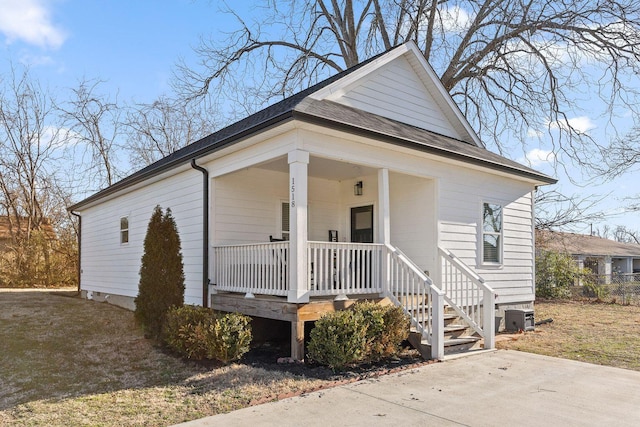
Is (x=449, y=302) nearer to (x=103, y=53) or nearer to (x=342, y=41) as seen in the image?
(x=103, y=53)

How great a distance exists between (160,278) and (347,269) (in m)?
3.40

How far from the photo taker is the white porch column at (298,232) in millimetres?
6820

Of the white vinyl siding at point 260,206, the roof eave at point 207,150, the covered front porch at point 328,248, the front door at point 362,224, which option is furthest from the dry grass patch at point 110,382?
the front door at point 362,224

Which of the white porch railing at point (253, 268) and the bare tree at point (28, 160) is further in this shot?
the bare tree at point (28, 160)

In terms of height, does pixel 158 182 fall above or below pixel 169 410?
above

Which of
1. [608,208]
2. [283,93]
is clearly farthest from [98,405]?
[608,208]

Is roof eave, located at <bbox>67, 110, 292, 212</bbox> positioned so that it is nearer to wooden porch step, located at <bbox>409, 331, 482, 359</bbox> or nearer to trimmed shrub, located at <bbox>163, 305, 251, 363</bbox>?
trimmed shrub, located at <bbox>163, 305, 251, 363</bbox>

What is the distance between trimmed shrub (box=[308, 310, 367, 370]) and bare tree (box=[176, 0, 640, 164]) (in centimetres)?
1369

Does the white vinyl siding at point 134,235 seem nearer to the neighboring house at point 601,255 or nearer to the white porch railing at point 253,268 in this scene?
the white porch railing at point 253,268

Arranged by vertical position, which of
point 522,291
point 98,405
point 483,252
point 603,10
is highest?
point 603,10

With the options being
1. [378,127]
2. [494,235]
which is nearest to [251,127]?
[378,127]

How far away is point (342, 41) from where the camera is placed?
68.5 ft

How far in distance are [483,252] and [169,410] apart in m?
7.23

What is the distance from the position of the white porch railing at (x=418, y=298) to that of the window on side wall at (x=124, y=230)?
7805 mm
